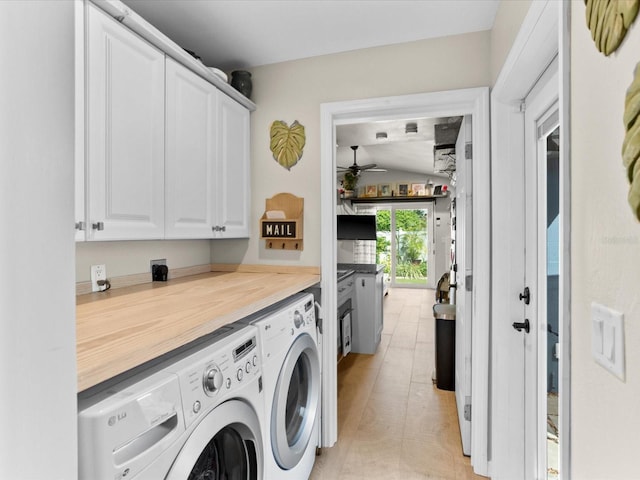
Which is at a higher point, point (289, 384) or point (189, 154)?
point (189, 154)

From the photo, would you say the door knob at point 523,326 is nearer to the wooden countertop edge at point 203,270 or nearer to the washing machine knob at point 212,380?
the wooden countertop edge at point 203,270

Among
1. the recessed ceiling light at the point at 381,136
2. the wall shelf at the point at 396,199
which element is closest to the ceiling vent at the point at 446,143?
the recessed ceiling light at the point at 381,136

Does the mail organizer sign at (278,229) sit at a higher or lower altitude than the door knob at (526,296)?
higher

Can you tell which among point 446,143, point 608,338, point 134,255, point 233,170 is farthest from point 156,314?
point 446,143

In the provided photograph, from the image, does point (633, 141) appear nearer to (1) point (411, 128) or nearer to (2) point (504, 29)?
(2) point (504, 29)

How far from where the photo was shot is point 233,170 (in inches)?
88.7

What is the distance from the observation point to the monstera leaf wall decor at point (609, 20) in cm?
58

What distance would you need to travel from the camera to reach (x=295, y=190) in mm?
2324

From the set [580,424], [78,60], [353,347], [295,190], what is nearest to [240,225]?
[295,190]

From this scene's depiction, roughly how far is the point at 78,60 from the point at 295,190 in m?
1.29

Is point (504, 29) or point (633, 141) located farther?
point (504, 29)

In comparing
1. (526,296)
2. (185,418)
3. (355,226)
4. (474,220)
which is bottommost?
(185,418)

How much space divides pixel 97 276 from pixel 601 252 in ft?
6.09

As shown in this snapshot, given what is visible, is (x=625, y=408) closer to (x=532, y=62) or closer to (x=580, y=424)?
(x=580, y=424)
